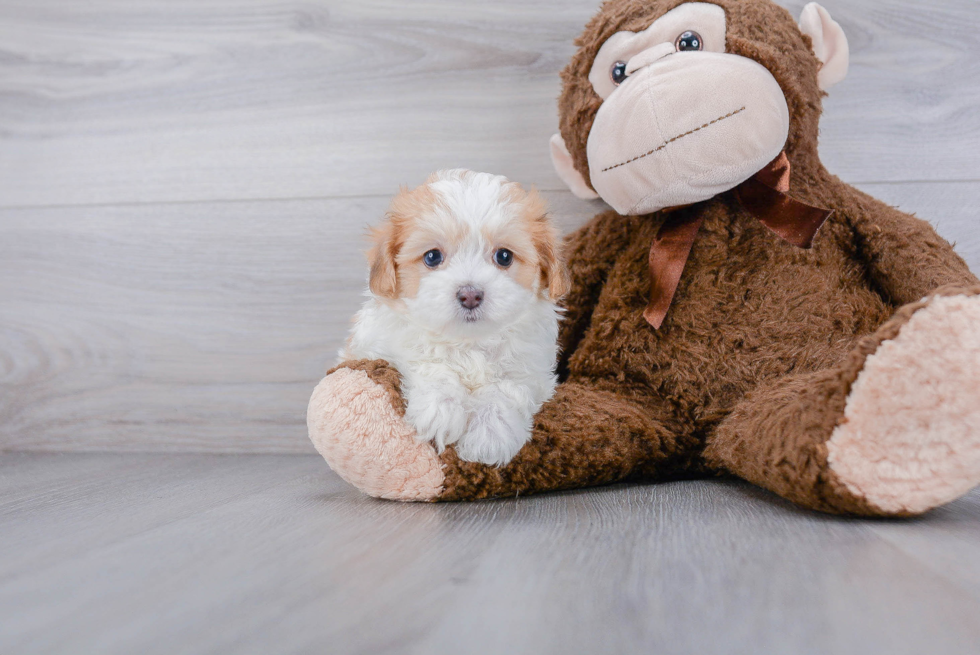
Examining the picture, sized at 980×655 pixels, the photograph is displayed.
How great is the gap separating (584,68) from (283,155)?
2.30 feet

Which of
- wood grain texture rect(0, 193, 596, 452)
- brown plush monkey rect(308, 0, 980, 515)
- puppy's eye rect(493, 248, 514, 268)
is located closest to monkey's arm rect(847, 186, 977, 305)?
brown plush monkey rect(308, 0, 980, 515)

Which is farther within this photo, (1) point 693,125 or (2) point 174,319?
(2) point 174,319

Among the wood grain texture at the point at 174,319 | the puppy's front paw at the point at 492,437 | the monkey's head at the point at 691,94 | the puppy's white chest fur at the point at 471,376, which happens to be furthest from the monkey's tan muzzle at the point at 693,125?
the wood grain texture at the point at 174,319

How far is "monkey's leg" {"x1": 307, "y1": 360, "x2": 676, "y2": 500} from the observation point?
33.3 inches

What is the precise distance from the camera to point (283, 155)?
4.70 ft

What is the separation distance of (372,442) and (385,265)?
24 centimetres

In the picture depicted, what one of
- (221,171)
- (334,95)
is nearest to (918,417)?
(334,95)

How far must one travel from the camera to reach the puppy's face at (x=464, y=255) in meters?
0.87

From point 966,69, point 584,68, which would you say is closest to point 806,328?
point 584,68

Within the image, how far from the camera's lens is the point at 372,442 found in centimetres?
84

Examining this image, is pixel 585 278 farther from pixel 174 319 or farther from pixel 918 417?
pixel 174 319

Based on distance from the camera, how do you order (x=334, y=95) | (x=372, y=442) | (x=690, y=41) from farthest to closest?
(x=334, y=95) → (x=690, y=41) → (x=372, y=442)

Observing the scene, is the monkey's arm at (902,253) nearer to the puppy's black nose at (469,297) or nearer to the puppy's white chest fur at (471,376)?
the puppy's white chest fur at (471,376)

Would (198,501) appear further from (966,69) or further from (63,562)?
(966,69)
